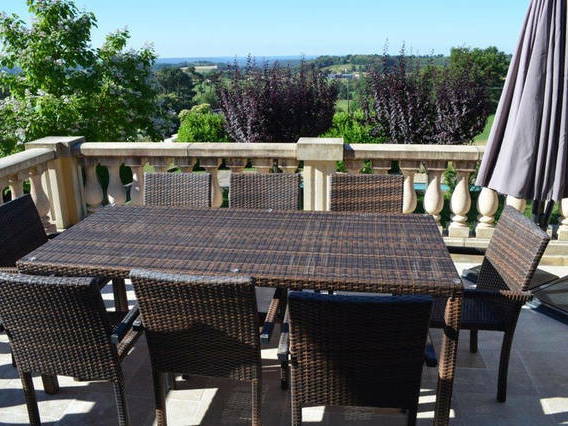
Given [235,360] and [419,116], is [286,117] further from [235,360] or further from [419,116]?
[235,360]

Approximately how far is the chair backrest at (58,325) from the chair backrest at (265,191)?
5.93 feet

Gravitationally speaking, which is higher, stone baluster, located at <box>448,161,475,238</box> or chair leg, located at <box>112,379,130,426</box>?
stone baluster, located at <box>448,161,475,238</box>

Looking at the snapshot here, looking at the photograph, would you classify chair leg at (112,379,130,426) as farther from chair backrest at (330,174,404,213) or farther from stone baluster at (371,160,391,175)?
stone baluster at (371,160,391,175)

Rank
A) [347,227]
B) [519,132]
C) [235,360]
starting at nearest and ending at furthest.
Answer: [235,360] → [347,227] → [519,132]

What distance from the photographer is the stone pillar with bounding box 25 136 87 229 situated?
5.09 metres

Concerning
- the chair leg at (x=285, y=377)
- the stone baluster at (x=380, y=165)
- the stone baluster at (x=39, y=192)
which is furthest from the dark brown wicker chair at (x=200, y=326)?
the stone baluster at (x=39, y=192)

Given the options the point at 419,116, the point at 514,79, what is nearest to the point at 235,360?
the point at 514,79

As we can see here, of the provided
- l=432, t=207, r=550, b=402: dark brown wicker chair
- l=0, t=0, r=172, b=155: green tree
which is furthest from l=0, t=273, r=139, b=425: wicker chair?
l=0, t=0, r=172, b=155: green tree

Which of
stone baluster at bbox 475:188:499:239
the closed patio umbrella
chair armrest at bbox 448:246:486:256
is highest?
the closed patio umbrella

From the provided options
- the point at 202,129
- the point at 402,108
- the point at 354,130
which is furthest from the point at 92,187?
the point at 202,129

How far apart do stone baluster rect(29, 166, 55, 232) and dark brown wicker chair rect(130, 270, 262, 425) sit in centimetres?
303

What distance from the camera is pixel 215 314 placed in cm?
237

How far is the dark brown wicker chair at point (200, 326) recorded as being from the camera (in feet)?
7.48

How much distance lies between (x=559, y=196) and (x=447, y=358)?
1.78m
